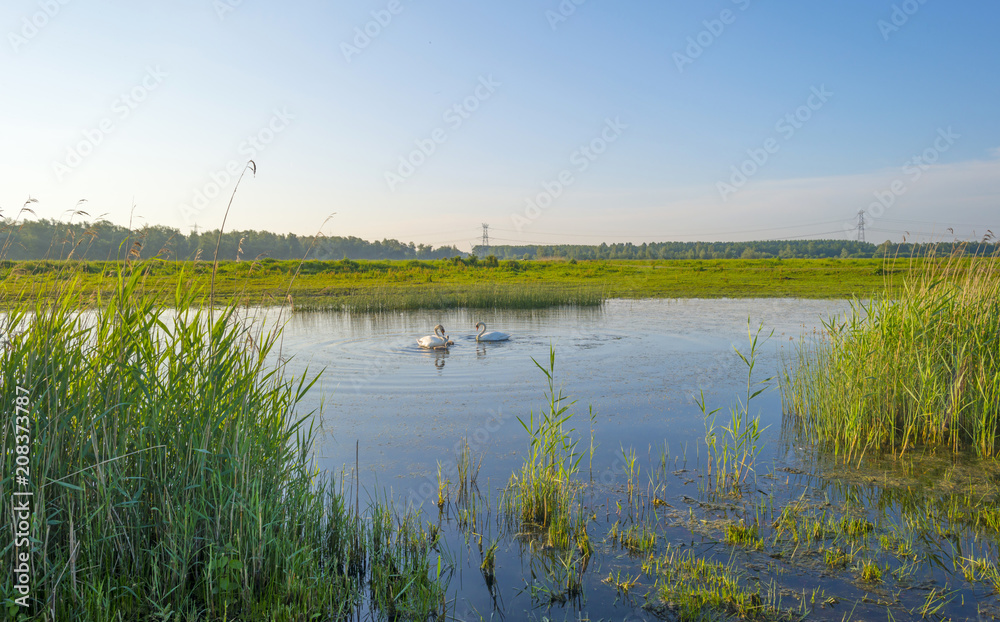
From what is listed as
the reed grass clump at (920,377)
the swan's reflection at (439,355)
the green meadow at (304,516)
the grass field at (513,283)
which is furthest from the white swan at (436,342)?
the reed grass clump at (920,377)

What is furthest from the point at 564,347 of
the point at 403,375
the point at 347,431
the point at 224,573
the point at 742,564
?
the point at 224,573

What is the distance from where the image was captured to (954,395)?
642 centimetres

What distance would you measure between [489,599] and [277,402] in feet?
6.83

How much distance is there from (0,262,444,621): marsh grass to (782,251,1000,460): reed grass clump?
5.38m

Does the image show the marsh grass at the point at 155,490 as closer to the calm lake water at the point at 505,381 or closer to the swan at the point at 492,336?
the calm lake water at the point at 505,381

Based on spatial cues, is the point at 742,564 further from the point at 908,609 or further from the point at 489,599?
the point at 489,599

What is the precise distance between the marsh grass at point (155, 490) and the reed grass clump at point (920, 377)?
5.38 m

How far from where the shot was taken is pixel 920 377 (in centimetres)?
659

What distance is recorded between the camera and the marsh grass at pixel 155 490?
121 inches

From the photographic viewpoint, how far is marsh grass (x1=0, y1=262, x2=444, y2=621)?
308cm

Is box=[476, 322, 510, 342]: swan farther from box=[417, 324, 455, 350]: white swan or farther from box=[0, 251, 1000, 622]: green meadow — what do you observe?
box=[0, 251, 1000, 622]: green meadow

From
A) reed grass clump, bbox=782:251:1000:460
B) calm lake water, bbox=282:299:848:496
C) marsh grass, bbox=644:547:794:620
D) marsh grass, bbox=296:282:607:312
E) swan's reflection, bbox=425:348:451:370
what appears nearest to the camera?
marsh grass, bbox=644:547:794:620

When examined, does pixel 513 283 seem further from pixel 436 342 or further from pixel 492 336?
pixel 436 342

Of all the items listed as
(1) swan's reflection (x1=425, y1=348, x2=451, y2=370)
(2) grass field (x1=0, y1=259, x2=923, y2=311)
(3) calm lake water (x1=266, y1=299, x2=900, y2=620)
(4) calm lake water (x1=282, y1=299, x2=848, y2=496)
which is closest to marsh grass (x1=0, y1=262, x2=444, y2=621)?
(3) calm lake water (x1=266, y1=299, x2=900, y2=620)
